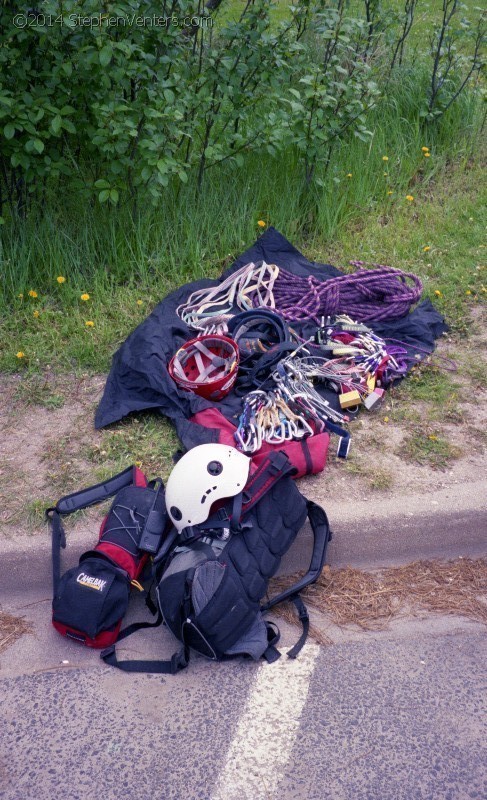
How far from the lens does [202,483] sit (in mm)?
3266

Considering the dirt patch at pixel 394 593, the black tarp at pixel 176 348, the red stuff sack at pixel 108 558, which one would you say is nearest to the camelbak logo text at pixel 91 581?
the red stuff sack at pixel 108 558

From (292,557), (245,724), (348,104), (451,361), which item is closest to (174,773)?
(245,724)

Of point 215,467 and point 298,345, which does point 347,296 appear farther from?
point 215,467

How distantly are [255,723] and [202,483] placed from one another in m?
0.99

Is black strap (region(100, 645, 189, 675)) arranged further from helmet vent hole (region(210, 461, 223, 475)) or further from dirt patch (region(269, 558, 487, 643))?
helmet vent hole (region(210, 461, 223, 475))

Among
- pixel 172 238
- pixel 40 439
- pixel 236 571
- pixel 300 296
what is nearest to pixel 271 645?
pixel 236 571

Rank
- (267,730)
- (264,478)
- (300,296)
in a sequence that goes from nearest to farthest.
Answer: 1. (267,730)
2. (264,478)
3. (300,296)

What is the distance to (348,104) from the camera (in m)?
5.67

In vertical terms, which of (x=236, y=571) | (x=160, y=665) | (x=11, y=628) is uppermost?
(x=236, y=571)

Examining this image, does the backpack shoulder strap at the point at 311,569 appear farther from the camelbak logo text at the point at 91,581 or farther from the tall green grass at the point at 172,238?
the tall green grass at the point at 172,238

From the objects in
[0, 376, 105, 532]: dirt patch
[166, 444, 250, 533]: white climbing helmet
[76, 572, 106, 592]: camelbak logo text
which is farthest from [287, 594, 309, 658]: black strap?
[0, 376, 105, 532]: dirt patch

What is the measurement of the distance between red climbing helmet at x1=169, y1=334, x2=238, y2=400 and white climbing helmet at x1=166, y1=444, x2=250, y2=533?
88cm

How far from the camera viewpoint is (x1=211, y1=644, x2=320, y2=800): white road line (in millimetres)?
2555

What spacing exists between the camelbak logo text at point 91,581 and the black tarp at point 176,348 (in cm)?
98
